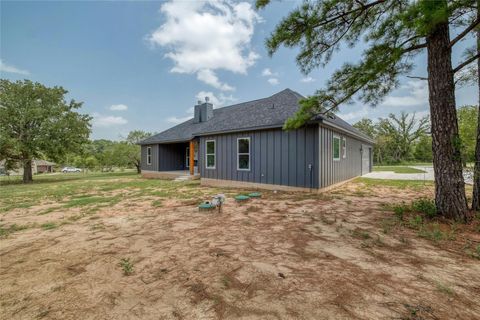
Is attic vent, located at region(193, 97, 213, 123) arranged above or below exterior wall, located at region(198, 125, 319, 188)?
above

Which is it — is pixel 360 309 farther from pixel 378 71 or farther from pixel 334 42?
pixel 334 42

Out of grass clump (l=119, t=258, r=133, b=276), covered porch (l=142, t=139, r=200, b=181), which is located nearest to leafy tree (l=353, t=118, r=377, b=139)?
covered porch (l=142, t=139, r=200, b=181)

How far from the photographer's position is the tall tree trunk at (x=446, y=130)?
12.5ft

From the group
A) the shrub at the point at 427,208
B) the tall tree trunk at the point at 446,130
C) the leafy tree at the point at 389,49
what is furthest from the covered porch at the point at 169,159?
the tall tree trunk at the point at 446,130

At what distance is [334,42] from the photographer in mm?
4449

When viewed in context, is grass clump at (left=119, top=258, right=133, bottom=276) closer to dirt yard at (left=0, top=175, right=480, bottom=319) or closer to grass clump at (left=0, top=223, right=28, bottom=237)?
dirt yard at (left=0, top=175, right=480, bottom=319)

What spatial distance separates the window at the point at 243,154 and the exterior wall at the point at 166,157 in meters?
7.87

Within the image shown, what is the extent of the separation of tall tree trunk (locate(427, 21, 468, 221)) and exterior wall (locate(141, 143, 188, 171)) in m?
14.3

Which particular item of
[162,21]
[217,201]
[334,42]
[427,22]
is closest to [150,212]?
[217,201]

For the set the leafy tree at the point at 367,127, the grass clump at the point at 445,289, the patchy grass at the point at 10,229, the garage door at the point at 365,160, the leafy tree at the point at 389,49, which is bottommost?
the patchy grass at the point at 10,229

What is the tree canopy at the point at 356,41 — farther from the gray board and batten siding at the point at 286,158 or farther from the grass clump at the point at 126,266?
the grass clump at the point at 126,266

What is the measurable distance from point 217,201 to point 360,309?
3.84 m

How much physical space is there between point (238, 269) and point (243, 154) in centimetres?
676

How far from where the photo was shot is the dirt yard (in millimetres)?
1731
